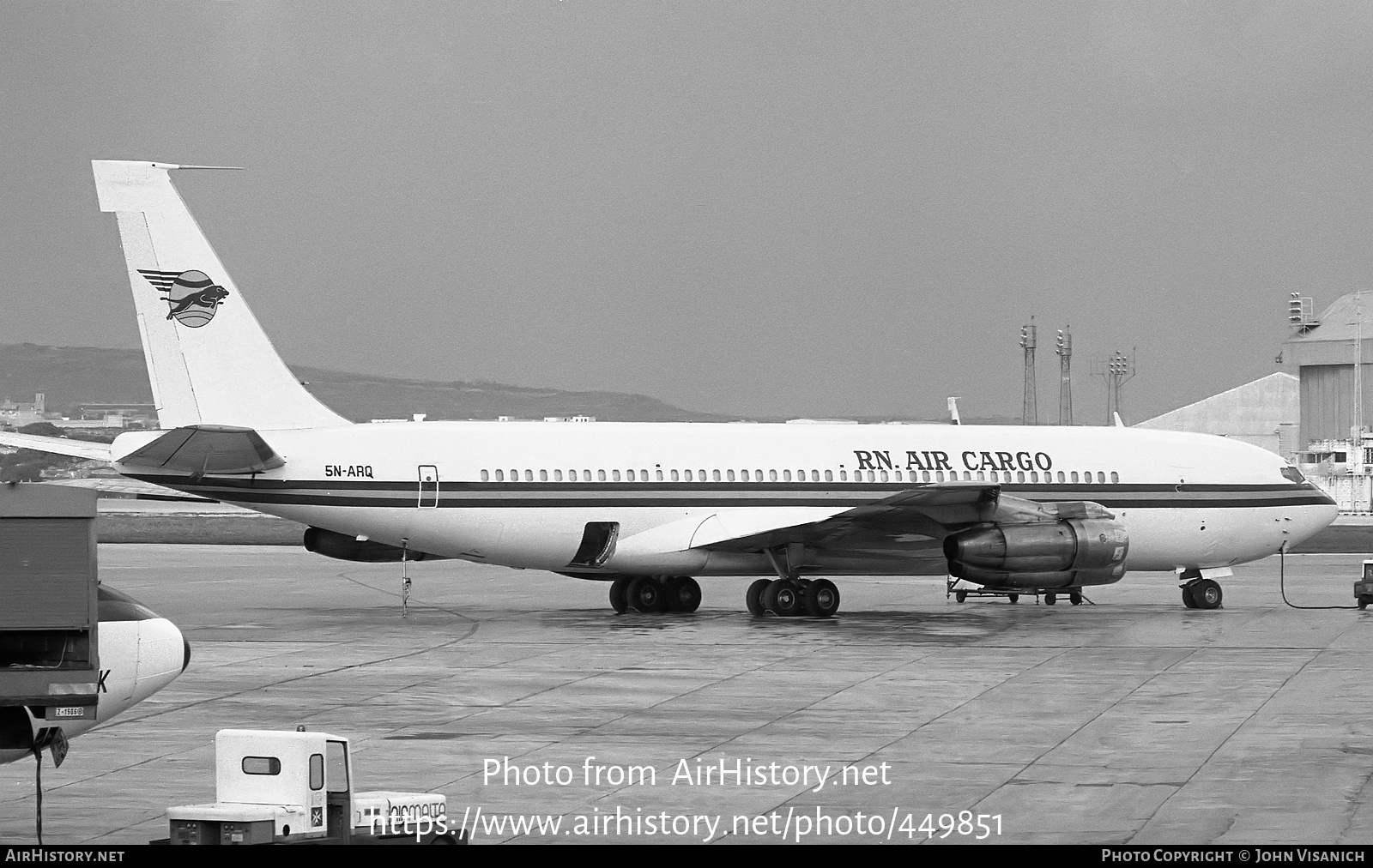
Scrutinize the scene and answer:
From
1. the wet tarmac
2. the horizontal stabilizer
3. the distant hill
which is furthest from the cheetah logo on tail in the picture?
the distant hill

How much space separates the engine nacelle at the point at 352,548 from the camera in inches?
1086

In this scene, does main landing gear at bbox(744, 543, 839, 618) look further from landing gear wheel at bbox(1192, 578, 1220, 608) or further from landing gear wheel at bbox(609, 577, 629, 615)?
landing gear wheel at bbox(1192, 578, 1220, 608)

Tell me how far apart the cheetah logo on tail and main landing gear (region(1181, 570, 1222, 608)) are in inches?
699

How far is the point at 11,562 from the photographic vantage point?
10.3 metres

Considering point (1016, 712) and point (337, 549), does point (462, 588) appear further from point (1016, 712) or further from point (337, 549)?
point (1016, 712)

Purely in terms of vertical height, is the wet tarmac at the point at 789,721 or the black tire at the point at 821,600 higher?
the black tire at the point at 821,600

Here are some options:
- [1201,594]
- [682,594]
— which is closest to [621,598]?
[682,594]

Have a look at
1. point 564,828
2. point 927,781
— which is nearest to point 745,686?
point 927,781

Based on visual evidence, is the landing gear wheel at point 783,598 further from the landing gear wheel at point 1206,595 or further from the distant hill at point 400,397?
the distant hill at point 400,397

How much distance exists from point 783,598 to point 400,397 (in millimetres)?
158336

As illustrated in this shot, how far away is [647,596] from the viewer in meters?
29.0

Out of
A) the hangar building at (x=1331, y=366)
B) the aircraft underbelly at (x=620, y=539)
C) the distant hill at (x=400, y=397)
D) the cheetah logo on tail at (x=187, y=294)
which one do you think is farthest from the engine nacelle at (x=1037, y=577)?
the distant hill at (x=400, y=397)

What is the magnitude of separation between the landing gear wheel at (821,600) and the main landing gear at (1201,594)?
22.9ft
